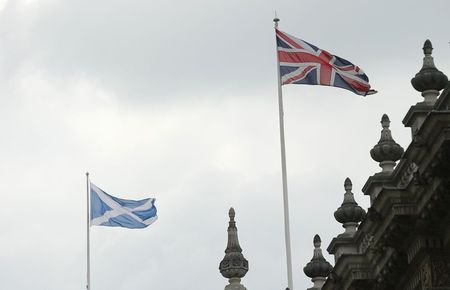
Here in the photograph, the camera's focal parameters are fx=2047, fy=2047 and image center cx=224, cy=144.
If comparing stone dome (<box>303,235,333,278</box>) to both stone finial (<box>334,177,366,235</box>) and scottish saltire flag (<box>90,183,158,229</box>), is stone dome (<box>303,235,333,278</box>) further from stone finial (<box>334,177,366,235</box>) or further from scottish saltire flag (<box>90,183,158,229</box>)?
scottish saltire flag (<box>90,183,158,229</box>)

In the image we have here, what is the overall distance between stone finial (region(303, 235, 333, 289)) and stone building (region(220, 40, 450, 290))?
6.60 meters

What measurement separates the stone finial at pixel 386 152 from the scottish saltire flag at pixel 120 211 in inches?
1062

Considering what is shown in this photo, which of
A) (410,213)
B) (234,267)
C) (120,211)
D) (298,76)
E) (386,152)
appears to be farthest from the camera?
(120,211)

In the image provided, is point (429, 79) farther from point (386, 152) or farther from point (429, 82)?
point (386, 152)

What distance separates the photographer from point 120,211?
78000 millimetres

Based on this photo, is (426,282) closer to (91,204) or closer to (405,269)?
(405,269)

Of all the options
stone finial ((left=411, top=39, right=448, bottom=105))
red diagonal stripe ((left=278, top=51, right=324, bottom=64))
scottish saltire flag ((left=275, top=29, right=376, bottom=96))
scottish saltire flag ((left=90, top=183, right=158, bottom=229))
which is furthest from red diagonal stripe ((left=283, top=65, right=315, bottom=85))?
scottish saltire flag ((left=90, top=183, right=158, bottom=229))

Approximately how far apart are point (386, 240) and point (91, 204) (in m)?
30.9

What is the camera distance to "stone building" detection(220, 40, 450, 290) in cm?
4488

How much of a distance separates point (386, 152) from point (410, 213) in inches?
169

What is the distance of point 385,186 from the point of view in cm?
4859

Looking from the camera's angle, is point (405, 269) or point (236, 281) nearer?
point (405, 269)


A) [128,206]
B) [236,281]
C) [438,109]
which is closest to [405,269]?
[438,109]

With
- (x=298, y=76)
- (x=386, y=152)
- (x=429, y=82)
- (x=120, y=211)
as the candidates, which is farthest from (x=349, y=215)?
(x=120, y=211)
